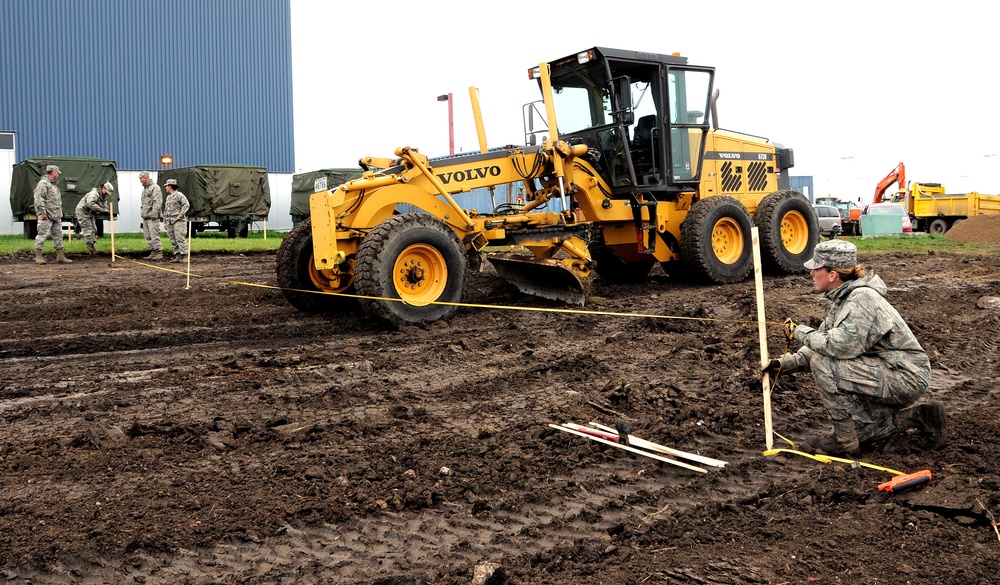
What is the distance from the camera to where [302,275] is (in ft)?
32.3

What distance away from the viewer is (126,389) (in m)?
6.62

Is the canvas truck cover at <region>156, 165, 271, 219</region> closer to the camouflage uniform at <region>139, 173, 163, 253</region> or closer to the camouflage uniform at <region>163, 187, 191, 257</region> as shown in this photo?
the camouflage uniform at <region>139, 173, 163, 253</region>

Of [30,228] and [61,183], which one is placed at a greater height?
[61,183]

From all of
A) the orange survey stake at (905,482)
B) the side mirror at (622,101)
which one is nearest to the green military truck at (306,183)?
the side mirror at (622,101)

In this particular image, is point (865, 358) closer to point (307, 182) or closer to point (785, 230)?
point (785, 230)

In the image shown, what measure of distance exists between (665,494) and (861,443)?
55.7 inches

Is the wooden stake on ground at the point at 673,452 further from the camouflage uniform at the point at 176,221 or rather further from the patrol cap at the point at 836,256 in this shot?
the camouflage uniform at the point at 176,221

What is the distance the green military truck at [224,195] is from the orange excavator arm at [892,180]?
26.6 m

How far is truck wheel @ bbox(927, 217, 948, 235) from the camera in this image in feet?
99.5

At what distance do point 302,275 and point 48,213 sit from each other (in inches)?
362

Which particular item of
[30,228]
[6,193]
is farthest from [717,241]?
[6,193]

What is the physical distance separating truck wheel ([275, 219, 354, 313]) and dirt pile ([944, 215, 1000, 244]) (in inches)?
757

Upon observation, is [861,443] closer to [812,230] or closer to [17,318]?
[812,230]

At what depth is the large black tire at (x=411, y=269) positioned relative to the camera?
8531 millimetres
